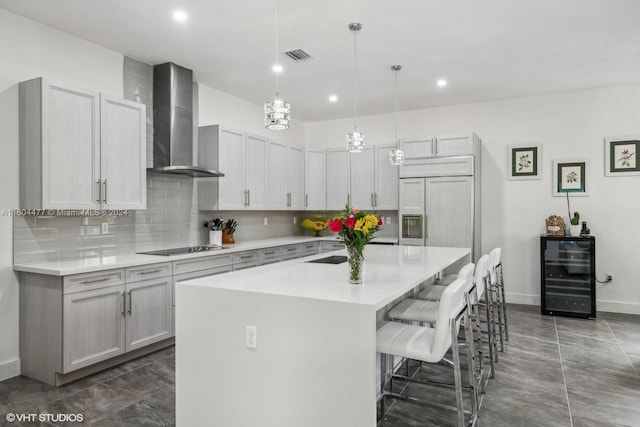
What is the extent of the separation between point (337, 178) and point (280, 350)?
4680mm

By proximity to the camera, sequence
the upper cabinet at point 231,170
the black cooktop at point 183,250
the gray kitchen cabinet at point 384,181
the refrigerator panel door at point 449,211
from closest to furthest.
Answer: the black cooktop at point 183,250, the upper cabinet at point 231,170, the refrigerator panel door at point 449,211, the gray kitchen cabinet at point 384,181

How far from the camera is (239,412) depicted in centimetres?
228

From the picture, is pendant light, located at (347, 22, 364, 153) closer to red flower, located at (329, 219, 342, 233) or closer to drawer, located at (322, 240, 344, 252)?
red flower, located at (329, 219, 342, 233)

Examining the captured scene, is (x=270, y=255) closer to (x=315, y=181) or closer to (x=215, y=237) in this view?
(x=215, y=237)

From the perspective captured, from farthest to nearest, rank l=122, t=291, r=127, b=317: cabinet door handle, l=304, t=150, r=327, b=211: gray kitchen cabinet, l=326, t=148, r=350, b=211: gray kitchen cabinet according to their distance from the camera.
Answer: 1. l=304, t=150, r=327, b=211: gray kitchen cabinet
2. l=326, t=148, r=350, b=211: gray kitchen cabinet
3. l=122, t=291, r=127, b=317: cabinet door handle

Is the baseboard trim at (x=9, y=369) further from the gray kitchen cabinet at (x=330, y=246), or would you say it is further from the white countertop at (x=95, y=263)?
the gray kitchen cabinet at (x=330, y=246)

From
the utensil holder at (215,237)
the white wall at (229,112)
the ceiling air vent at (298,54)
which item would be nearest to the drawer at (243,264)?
the utensil holder at (215,237)

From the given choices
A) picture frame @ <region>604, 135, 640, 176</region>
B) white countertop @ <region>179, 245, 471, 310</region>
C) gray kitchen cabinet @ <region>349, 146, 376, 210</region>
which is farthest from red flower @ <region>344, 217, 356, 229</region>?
picture frame @ <region>604, 135, 640, 176</region>

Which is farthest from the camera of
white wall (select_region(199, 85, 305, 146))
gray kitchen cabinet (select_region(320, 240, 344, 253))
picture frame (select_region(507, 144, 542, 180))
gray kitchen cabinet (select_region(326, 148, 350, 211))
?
gray kitchen cabinet (select_region(326, 148, 350, 211))

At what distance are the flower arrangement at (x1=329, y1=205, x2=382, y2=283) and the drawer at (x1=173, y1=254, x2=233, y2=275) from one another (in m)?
2.14

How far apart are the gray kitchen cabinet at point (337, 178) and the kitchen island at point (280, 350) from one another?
3.95 m

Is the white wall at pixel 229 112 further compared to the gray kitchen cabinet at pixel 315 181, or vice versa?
the gray kitchen cabinet at pixel 315 181

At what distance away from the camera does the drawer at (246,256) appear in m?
4.69

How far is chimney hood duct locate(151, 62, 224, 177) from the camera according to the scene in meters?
4.34
